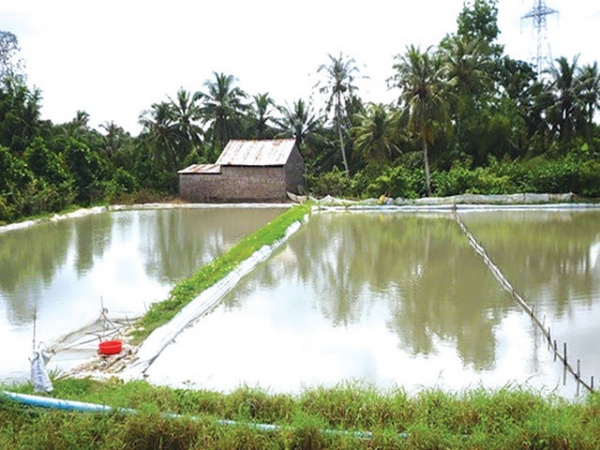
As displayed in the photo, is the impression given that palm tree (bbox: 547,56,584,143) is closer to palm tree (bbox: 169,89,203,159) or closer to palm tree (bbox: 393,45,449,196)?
palm tree (bbox: 393,45,449,196)

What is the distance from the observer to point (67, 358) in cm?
597

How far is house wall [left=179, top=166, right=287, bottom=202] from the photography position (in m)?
23.3

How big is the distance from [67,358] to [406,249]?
7.72 metres

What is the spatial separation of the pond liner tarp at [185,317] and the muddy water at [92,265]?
0.78 m

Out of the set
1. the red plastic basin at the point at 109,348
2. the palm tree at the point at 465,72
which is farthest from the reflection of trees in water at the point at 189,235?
the palm tree at the point at 465,72

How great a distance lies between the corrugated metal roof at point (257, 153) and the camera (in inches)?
919

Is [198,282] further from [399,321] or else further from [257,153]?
[257,153]

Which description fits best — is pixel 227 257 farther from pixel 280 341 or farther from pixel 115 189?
pixel 115 189

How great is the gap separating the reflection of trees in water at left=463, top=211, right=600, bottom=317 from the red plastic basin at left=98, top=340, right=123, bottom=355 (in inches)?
201

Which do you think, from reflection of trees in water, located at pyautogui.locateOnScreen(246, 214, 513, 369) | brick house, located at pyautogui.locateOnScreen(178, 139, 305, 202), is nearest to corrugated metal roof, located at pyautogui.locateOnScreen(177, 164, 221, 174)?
brick house, located at pyautogui.locateOnScreen(178, 139, 305, 202)

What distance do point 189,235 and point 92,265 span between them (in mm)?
4040

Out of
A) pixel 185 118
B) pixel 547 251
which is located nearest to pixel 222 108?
pixel 185 118

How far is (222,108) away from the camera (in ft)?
88.4

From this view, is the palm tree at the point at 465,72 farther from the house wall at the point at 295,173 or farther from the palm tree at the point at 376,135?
the house wall at the point at 295,173
